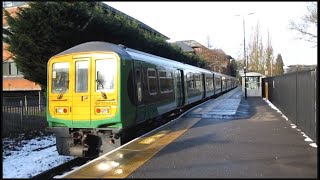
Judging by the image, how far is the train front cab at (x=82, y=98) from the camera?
421 inches

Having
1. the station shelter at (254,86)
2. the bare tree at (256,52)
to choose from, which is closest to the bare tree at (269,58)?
the bare tree at (256,52)

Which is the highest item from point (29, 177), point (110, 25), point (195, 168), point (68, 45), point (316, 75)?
point (110, 25)

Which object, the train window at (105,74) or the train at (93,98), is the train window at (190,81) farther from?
the train window at (105,74)

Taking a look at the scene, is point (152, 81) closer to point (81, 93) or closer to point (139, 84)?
point (139, 84)

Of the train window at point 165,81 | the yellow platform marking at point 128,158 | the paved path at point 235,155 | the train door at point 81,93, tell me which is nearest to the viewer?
the paved path at point 235,155

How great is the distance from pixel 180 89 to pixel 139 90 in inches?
287

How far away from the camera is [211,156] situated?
8.62 meters

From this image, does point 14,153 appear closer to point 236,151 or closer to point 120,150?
point 120,150

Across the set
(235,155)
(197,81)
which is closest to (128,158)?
(235,155)

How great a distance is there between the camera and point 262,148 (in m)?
9.43

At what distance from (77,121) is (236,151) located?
176 inches

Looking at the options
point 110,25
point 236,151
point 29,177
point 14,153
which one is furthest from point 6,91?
point 236,151

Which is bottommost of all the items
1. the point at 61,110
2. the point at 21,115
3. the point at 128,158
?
the point at 128,158

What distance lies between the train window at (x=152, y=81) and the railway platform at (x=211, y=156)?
1393 millimetres
